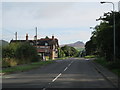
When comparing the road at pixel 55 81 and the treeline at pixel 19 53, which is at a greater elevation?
the treeline at pixel 19 53

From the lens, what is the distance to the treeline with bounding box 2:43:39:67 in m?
50.5

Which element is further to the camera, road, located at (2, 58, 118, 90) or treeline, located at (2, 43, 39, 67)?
treeline, located at (2, 43, 39, 67)

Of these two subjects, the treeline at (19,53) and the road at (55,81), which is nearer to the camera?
the road at (55,81)

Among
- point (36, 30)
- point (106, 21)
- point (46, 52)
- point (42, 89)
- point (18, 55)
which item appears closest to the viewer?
point (42, 89)

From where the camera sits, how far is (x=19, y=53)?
55344 mm

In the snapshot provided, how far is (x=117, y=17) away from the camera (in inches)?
1757

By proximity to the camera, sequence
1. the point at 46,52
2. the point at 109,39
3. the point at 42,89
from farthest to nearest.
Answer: the point at 46,52 < the point at 109,39 < the point at 42,89

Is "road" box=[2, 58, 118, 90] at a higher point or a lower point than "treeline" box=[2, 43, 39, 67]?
lower

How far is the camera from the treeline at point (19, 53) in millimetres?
50525

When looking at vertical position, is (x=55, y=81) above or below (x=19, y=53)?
below

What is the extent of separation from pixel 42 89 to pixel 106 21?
36242mm

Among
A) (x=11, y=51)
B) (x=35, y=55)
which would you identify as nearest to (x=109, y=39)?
(x=11, y=51)

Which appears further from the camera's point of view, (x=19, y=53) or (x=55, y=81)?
(x=19, y=53)

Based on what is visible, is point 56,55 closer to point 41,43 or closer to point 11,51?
point 41,43
